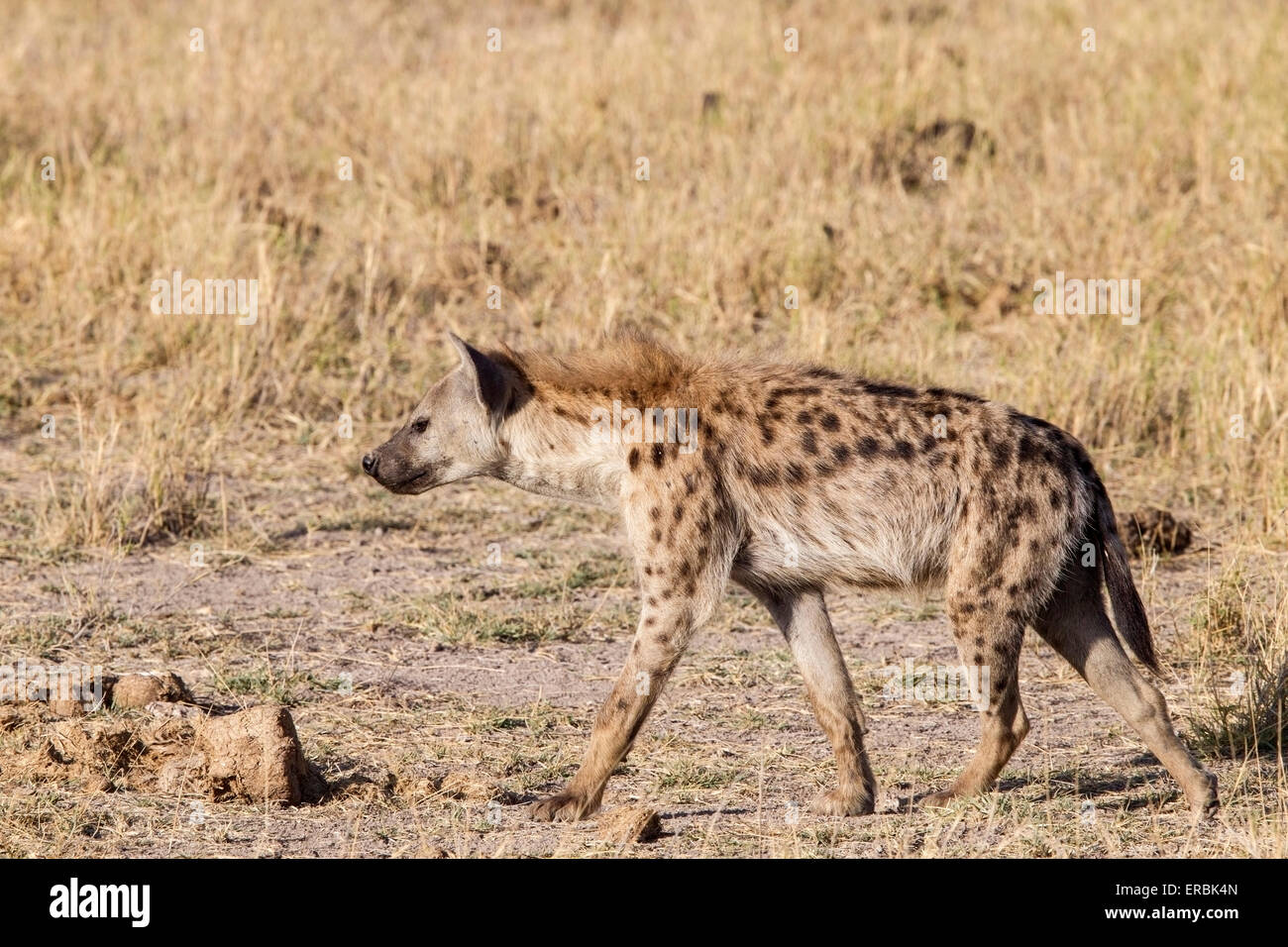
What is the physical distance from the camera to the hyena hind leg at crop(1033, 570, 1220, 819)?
200 inches

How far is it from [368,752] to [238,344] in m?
3.50

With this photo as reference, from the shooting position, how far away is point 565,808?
5.04 m

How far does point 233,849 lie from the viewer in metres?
4.77

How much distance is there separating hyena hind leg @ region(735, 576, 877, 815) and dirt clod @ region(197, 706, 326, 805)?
137 centimetres

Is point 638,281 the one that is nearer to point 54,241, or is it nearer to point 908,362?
point 908,362

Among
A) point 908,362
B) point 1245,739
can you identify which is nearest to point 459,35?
point 908,362

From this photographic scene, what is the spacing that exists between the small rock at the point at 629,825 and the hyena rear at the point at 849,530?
0.72 ft
